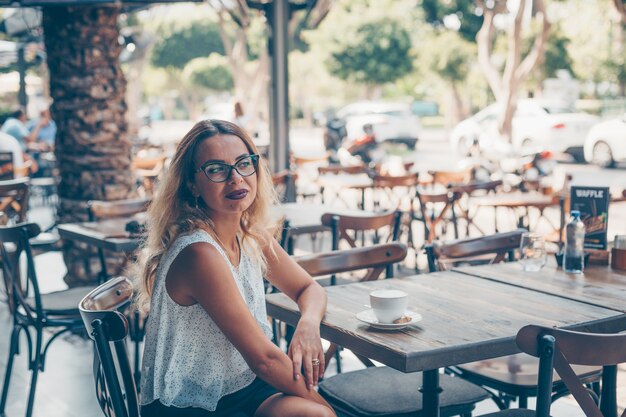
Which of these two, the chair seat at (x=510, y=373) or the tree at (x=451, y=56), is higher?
the tree at (x=451, y=56)

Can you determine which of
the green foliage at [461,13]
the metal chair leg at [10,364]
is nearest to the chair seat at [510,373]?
the metal chair leg at [10,364]

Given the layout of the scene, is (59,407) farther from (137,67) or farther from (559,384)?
(137,67)

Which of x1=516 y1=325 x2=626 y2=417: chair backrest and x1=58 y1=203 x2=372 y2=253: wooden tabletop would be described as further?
x1=58 y1=203 x2=372 y2=253: wooden tabletop

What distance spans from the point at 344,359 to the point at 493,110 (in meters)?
16.0

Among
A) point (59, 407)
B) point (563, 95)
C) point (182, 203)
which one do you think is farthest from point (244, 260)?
point (563, 95)

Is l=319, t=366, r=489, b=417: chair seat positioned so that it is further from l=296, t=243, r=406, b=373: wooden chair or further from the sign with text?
the sign with text

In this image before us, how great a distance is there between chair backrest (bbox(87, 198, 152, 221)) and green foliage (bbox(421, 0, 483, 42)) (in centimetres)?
2200

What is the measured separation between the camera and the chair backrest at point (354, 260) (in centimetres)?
350

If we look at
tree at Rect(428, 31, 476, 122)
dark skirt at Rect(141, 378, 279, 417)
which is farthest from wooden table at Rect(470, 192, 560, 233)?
tree at Rect(428, 31, 476, 122)

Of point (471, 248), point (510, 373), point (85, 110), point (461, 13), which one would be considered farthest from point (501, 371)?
point (461, 13)

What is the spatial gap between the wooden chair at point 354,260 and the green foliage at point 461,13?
23.6 metres

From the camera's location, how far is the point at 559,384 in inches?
122

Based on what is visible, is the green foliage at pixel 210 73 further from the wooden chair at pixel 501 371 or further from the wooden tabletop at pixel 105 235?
the wooden chair at pixel 501 371

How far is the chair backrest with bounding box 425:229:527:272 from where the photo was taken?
3691 millimetres
